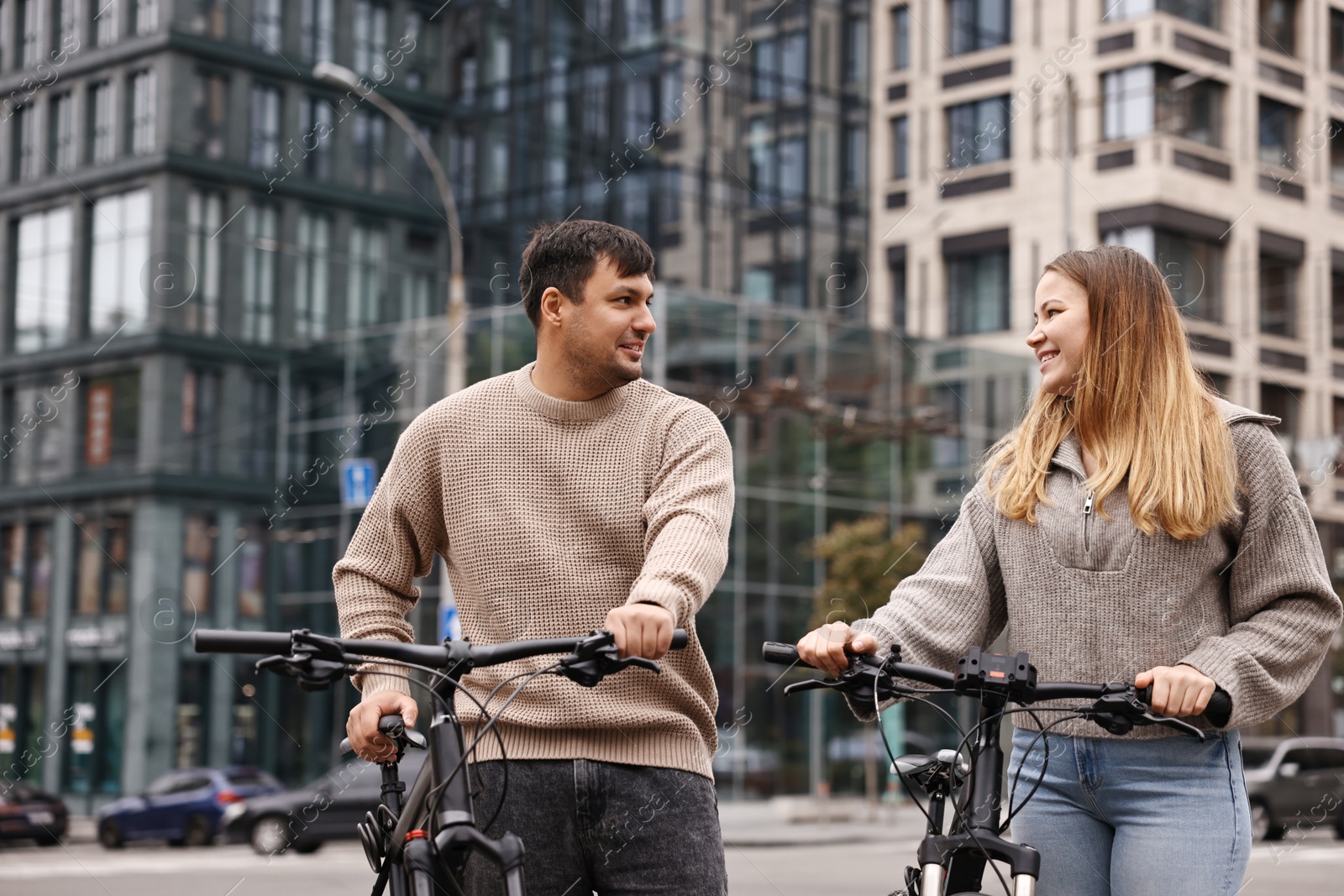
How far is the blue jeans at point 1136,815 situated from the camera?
291 centimetres

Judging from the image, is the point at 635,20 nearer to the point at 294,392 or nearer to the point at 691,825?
the point at 294,392

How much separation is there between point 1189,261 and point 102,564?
21455mm

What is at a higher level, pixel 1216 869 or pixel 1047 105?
pixel 1047 105

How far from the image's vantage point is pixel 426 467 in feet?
11.0

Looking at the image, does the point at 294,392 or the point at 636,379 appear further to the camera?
the point at 294,392

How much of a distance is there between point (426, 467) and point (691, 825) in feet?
2.72

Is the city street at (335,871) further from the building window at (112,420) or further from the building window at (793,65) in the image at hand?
the building window at (793,65)

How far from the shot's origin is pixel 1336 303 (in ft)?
117

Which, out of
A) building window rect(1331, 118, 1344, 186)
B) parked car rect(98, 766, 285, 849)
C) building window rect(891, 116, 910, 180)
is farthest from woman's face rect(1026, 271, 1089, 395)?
building window rect(1331, 118, 1344, 186)

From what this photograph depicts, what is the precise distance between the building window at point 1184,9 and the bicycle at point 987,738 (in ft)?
108

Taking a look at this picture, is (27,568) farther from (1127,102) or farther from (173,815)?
(1127,102)

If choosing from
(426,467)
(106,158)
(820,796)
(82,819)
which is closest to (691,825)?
(426,467)

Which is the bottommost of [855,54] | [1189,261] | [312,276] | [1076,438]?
[1076,438]

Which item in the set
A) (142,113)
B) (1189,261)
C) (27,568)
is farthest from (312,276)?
(1189,261)
